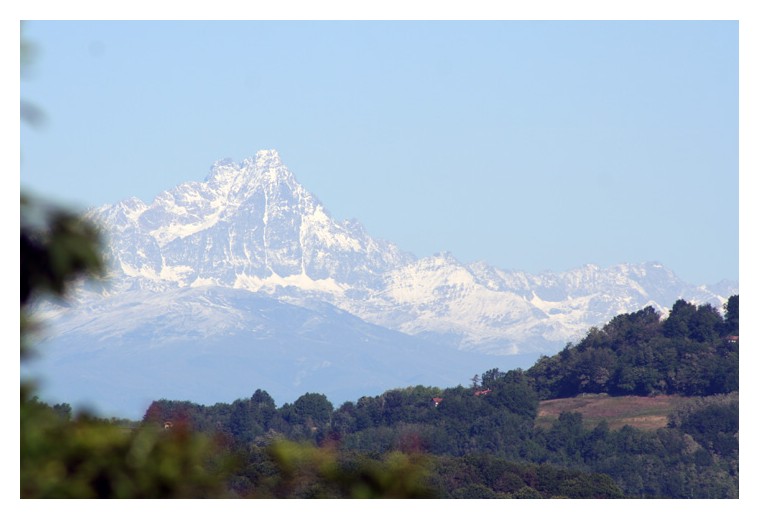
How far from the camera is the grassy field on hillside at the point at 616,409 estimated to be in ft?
234

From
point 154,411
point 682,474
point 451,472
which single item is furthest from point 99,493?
point 682,474

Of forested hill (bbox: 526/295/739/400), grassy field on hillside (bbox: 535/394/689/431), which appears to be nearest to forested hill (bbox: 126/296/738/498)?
forested hill (bbox: 526/295/739/400)

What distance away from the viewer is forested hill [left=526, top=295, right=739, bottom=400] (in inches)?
2933

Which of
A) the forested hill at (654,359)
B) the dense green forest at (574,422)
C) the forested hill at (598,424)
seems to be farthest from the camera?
the forested hill at (654,359)

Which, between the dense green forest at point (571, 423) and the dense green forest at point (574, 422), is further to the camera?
the dense green forest at point (574, 422)

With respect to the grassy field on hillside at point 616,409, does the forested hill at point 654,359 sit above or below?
above

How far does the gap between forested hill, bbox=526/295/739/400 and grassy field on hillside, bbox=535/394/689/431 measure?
0.64m

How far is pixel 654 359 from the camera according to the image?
249 ft

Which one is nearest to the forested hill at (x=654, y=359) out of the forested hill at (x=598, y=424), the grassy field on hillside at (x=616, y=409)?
the forested hill at (x=598, y=424)

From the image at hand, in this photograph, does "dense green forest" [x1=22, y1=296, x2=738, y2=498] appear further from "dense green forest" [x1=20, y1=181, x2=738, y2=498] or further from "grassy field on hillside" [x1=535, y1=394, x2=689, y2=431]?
"grassy field on hillside" [x1=535, y1=394, x2=689, y2=431]

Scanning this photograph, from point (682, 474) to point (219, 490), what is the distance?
202 ft

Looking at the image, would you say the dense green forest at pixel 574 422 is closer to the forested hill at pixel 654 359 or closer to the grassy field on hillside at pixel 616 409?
the forested hill at pixel 654 359

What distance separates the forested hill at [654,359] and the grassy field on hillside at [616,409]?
64cm

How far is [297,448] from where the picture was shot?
11.4 ft
